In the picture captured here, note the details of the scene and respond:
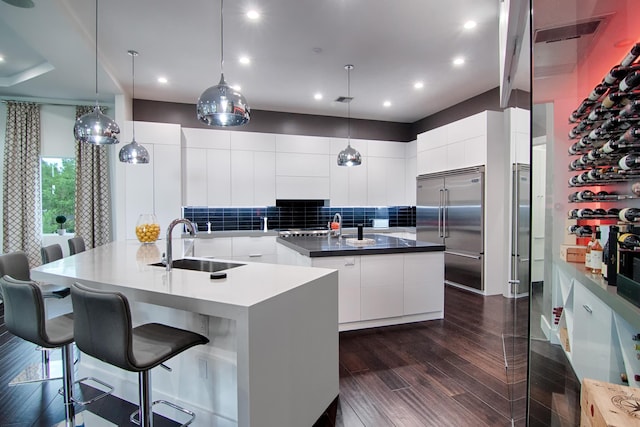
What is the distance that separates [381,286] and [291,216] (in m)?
3.25

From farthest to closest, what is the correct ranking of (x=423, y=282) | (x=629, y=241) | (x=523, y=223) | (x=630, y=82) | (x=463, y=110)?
(x=463, y=110), (x=423, y=282), (x=523, y=223), (x=629, y=241), (x=630, y=82)

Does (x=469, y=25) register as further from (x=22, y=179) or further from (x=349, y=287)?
(x=22, y=179)

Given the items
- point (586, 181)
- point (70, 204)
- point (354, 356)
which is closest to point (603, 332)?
point (586, 181)

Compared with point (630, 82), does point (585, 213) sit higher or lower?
lower

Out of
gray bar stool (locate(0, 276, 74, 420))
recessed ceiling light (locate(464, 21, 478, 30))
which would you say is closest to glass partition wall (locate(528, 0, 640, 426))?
recessed ceiling light (locate(464, 21, 478, 30))

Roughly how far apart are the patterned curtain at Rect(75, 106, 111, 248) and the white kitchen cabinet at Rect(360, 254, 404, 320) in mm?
4585

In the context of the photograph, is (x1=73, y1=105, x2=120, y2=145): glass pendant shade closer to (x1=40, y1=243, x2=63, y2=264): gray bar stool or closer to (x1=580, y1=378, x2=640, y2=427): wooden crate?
(x1=40, y1=243, x2=63, y2=264): gray bar stool

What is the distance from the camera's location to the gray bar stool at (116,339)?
1410 millimetres

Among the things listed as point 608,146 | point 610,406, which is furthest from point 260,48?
point 610,406

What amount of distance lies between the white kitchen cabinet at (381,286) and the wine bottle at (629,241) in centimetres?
227

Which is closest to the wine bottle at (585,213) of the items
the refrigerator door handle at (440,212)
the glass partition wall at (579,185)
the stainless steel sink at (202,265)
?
the glass partition wall at (579,185)

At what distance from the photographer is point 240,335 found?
1.43 m

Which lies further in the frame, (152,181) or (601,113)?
(152,181)

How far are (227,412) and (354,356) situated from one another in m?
1.36
